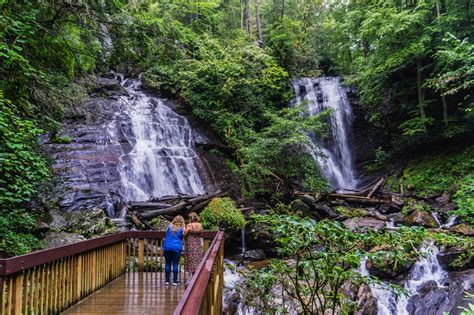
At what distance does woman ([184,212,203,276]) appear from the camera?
19.1 ft

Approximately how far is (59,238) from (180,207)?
437 cm

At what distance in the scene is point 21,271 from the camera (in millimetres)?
3412

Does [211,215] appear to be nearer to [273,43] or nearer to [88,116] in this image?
[88,116]

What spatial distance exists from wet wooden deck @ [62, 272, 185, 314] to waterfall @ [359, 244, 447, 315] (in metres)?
4.68

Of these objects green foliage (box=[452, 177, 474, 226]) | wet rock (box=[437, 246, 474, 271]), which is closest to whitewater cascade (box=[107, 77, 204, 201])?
wet rock (box=[437, 246, 474, 271])

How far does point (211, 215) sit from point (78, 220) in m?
4.12

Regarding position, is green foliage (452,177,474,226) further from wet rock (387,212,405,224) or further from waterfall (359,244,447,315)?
waterfall (359,244,447,315)

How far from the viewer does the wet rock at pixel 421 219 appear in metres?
11.0

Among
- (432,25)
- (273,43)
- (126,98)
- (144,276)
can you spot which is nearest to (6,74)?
(144,276)

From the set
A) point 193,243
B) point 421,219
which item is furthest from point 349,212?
point 193,243

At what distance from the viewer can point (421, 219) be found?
1116 cm

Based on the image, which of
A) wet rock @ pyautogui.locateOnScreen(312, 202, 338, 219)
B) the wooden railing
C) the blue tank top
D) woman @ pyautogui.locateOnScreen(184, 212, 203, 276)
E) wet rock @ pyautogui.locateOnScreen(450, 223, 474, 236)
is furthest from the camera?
wet rock @ pyautogui.locateOnScreen(312, 202, 338, 219)

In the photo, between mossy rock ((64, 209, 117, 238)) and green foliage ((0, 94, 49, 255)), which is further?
mossy rock ((64, 209, 117, 238))

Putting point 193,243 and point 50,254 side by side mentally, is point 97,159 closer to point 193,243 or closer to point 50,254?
point 193,243
